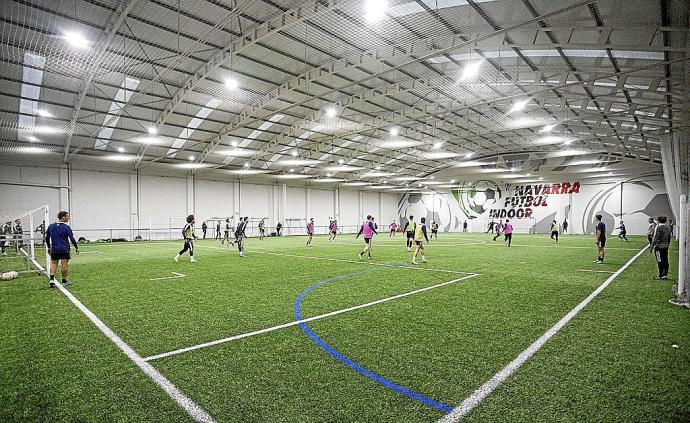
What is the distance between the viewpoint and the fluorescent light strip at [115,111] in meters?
22.2

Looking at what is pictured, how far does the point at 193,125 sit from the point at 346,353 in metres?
29.0

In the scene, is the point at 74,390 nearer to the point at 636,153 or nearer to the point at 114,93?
the point at 114,93

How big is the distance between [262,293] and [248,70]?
53.9ft

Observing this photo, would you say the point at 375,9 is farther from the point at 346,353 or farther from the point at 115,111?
the point at 115,111

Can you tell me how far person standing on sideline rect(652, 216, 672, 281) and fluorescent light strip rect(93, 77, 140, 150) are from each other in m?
26.5

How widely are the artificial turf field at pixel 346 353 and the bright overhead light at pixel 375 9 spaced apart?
9.92 m

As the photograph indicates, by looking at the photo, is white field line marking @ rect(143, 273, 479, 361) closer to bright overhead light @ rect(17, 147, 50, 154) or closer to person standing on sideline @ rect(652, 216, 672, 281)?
person standing on sideline @ rect(652, 216, 672, 281)

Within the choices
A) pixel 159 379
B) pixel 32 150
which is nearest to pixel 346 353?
pixel 159 379

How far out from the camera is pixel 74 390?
4078 millimetres

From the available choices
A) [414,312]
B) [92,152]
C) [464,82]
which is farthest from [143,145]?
[414,312]

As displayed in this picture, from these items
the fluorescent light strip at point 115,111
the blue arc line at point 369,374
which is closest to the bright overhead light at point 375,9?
the blue arc line at point 369,374

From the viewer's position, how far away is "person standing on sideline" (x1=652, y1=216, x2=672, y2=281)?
10938 millimetres

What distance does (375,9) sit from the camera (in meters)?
13.0

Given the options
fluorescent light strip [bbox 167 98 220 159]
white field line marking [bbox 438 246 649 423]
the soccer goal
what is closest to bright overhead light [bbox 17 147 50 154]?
the soccer goal
